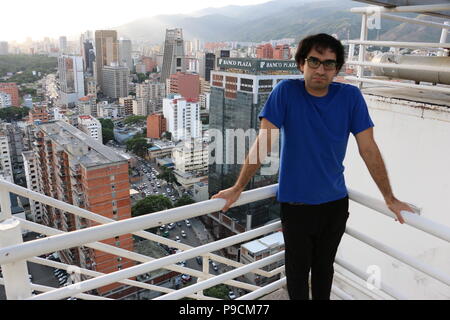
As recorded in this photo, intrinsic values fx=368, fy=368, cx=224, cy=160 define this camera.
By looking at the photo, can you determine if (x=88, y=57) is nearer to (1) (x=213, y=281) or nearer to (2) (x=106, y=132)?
(2) (x=106, y=132)

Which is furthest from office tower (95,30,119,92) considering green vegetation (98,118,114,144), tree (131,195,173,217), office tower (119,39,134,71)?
tree (131,195,173,217)

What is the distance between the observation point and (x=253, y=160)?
0.88 m

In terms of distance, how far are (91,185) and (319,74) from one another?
28.5ft

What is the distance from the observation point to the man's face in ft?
2.83

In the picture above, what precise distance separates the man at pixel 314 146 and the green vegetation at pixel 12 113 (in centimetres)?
2898

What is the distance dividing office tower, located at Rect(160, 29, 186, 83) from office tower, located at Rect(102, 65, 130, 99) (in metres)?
3.42

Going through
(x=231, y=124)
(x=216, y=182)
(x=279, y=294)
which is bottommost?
(x=216, y=182)

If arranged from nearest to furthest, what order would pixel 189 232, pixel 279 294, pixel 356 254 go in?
pixel 279 294 < pixel 356 254 < pixel 189 232

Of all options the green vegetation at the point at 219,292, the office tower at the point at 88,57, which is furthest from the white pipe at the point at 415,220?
the office tower at the point at 88,57
